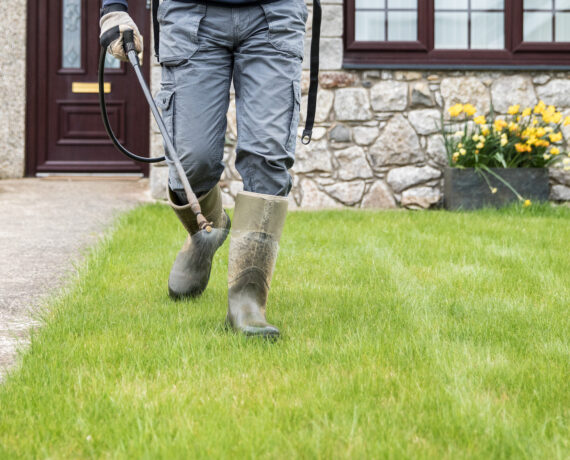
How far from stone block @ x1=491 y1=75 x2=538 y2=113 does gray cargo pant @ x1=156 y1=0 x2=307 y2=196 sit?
177 inches

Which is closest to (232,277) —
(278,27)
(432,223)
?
(278,27)

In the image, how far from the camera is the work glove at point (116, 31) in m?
2.75

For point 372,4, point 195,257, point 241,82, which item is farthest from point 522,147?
point 241,82

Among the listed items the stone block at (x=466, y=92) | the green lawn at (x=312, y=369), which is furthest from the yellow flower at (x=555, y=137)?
the green lawn at (x=312, y=369)

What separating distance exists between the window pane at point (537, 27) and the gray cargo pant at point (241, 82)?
16.1ft

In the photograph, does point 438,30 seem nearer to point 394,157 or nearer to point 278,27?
point 394,157

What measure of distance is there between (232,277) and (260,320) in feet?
0.65

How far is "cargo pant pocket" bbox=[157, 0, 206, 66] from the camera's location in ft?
8.63

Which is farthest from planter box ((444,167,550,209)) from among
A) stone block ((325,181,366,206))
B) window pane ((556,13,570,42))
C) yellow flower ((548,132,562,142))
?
window pane ((556,13,570,42))

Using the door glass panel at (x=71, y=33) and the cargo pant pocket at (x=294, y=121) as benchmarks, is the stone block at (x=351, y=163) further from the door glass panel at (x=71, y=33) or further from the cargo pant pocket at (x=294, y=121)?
the cargo pant pocket at (x=294, y=121)

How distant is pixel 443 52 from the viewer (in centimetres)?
689

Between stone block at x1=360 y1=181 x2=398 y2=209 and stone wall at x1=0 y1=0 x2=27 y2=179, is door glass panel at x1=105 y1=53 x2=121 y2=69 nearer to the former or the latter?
stone wall at x1=0 y1=0 x2=27 y2=179

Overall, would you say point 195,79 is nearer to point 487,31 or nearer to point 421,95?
point 421,95

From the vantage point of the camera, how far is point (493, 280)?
3.41 m
